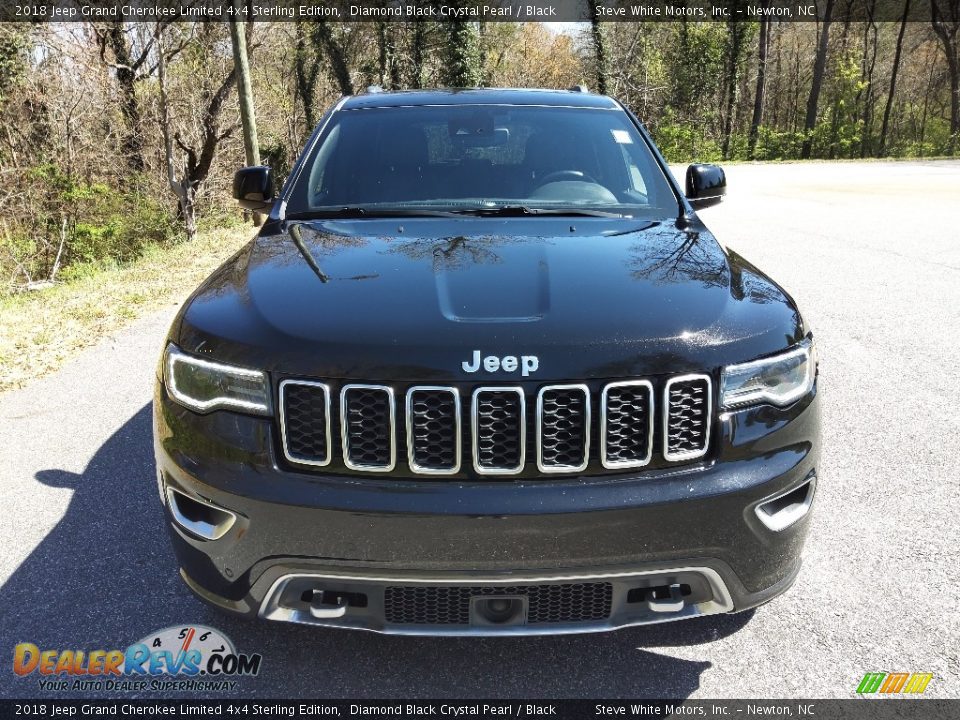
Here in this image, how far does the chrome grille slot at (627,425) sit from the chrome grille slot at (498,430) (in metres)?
0.22

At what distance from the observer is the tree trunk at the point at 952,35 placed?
1764 inches

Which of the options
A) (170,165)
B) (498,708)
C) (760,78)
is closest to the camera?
(498,708)

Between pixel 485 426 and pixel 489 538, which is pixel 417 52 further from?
pixel 489 538

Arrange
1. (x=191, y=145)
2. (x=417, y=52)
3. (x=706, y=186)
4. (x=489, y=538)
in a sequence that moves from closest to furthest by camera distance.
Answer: (x=489, y=538), (x=706, y=186), (x=191, y=145), (x=417, y=52)

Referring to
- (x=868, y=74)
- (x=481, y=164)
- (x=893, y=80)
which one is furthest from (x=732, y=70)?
(x=481, y=164)

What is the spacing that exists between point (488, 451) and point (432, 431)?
0.50 feet

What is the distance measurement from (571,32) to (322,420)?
2004 inches

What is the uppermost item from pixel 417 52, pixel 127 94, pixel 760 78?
pixel 417 52

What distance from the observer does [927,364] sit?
5.46 meters

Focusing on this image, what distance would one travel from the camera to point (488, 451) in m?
2.07

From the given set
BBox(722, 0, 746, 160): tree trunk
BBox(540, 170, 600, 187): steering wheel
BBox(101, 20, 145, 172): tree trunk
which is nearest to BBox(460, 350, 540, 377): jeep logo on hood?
BBox(540, 170, 600, 187): steering wheel

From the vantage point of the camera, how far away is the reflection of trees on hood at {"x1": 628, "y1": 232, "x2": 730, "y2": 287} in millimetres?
2512

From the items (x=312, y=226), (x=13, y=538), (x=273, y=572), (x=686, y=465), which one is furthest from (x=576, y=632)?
(x=13, y=538)

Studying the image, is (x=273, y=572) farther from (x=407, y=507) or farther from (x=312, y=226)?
(x=312, y=226)
